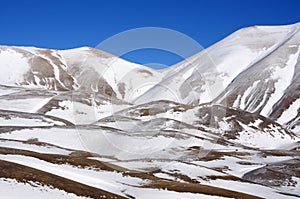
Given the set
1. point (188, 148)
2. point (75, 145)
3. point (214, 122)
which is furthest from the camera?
point (214, 122)

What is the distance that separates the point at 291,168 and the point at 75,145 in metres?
45.2

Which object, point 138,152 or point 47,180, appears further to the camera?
point 138,152

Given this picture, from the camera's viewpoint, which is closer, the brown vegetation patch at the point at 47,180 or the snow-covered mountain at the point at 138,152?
A: the brown vegetation patch at the point at 47,180

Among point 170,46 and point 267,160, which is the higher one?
point 170,46

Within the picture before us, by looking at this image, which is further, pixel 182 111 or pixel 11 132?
pixel 182 111

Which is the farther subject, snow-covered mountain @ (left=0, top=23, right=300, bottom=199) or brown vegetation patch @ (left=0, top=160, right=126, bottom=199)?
snow-covered mountain @ (left=0, top=23, right=300, bottom=199)

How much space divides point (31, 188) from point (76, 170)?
57.5ft

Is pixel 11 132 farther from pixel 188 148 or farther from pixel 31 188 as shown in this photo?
pixel 31 188

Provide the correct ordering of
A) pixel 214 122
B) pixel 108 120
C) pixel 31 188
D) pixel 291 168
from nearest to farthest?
1. pixel 31 188
2. pixel 291 168
3. pixel 108 120
4. pixel 214 122

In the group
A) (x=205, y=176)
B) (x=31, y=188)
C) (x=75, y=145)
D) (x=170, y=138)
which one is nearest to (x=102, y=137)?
(x=75, y=145)

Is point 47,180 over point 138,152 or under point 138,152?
over

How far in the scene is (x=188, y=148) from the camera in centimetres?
10212

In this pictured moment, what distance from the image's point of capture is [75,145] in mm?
92125

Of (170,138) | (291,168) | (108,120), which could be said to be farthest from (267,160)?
(108,120)
